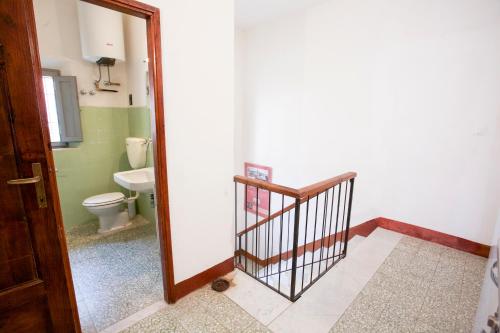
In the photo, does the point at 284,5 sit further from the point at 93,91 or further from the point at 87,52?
the point at 93,91

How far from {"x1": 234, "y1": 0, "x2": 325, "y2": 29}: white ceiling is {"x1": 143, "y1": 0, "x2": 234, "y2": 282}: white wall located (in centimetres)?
159

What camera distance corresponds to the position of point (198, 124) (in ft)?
5.63

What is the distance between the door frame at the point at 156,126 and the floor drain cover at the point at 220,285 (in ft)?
1.06

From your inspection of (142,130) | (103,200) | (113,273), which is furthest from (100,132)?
(113,273)

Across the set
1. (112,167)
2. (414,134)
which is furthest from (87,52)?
(414,134)

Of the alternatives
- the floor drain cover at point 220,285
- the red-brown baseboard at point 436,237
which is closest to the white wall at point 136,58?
the floor drain cover at point 220,285

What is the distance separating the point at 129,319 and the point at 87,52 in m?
2.74

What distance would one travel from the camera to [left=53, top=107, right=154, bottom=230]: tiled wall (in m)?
2.91

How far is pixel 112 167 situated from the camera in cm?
326

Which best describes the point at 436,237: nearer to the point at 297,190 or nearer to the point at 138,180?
the point at 297,190

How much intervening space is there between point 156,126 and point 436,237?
3.11m

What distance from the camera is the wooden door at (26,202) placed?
0.98m

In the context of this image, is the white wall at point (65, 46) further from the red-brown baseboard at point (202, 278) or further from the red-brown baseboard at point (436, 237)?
the red-brown baseboard at point (436, 237)

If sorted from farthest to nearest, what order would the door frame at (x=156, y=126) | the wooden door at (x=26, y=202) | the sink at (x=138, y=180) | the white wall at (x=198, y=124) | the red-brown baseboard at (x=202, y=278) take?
the sink at (x=138, y=180) → the red-brown baseboard at (x=202, y=278) → the white wall at (x=198, y=124) → the door frame at (x=156, y=126) → the wooden door at (x=26, y=202)
